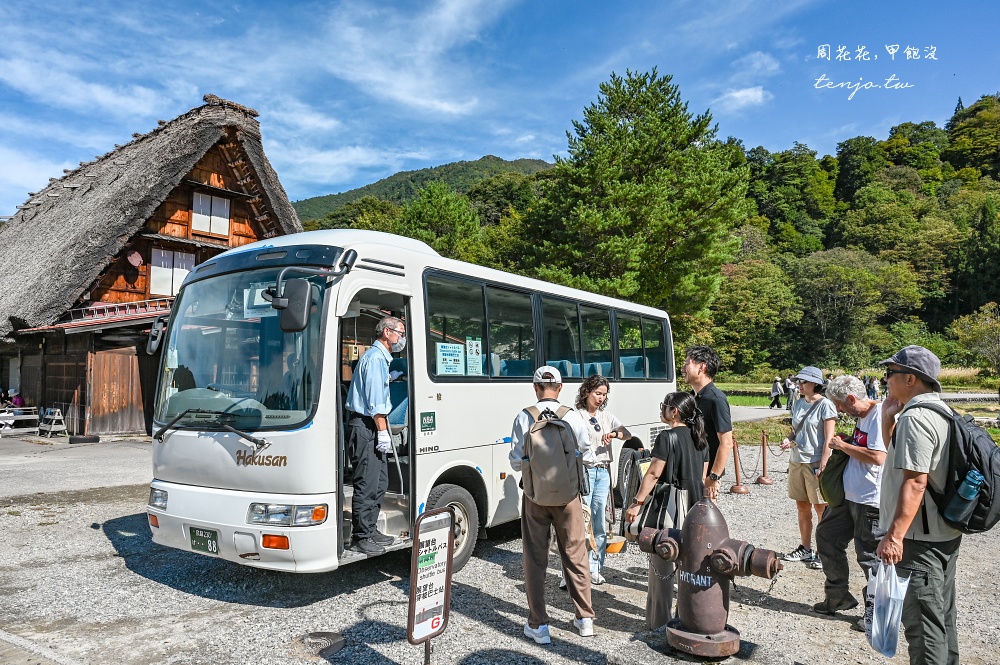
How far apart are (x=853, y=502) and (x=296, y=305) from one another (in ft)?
14.2

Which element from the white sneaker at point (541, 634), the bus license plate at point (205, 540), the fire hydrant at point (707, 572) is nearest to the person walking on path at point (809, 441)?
the fire hydrant at point (707, 572)

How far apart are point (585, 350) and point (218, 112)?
17.4 meters

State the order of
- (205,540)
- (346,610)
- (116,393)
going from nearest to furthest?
(205,540)
(346,610)
(116,393)

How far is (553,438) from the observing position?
410 centimetres

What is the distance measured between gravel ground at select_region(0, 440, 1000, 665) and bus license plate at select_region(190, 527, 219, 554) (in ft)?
1.64

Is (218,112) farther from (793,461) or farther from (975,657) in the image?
(975,657)

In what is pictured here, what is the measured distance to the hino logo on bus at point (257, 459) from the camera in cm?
456

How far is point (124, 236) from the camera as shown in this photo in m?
17.1

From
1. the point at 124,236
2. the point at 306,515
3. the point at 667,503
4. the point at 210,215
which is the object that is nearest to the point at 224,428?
the point at 306,515

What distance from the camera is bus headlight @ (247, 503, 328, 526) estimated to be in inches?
177

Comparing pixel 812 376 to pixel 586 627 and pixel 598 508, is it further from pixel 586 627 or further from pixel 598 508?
pixel 586 627

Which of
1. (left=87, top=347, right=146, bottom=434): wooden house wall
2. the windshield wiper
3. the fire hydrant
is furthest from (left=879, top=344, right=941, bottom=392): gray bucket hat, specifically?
(left=87, top=347, right=146, bottom=434): wooden house wall

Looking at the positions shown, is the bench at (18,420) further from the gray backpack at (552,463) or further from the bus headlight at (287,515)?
the gray backpack at (552,463)

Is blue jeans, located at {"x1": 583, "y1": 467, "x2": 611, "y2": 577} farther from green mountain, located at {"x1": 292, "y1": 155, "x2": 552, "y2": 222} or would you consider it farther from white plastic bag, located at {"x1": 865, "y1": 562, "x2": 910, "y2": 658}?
green mountain, located at {"x1": 292, "y1": 155, "x2": 552, "y2": 222}
